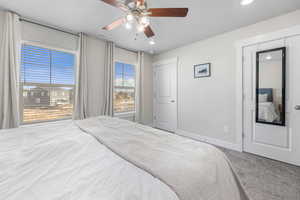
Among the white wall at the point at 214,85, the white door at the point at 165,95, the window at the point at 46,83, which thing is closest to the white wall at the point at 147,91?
the white door at the point at 165,95

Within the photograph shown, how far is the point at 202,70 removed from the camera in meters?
3.21

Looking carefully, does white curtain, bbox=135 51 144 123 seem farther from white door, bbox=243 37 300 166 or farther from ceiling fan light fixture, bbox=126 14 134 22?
white door, bbox=243 37 300 166

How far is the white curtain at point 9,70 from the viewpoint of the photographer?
82.0 inches

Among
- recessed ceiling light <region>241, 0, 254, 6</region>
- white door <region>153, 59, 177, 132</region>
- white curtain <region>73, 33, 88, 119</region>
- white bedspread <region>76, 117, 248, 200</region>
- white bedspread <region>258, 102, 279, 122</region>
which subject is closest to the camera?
white bedspread <region>76, 117, 248, 200</region>

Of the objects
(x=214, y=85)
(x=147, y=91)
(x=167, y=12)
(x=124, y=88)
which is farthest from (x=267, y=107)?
(x=124, y=88)

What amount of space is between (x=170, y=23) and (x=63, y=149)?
8.50 feet

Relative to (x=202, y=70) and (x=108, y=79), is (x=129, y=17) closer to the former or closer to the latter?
(x=108, y=79)

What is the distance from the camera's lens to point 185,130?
3.61 m

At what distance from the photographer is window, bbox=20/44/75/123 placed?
2455 millimetres

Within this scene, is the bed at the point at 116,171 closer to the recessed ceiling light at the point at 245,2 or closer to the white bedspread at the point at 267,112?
the white bedspread at the point at 267,112

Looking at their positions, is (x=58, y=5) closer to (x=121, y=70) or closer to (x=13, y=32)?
(x=13, y=32)

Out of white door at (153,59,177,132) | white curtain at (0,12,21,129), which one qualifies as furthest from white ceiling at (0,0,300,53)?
white door at (153,59,177,132)

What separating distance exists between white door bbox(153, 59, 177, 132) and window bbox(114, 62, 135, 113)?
31.9 inches

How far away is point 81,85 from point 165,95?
7.85 feet
